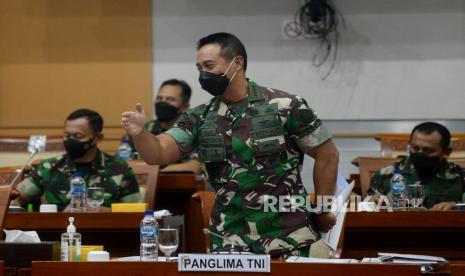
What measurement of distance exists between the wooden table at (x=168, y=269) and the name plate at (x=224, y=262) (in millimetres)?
19

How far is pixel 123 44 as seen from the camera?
25.9 ft

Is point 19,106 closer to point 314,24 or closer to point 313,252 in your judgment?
point 314,24

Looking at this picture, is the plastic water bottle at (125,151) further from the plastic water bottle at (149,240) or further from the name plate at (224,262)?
the name plate at (224,262)

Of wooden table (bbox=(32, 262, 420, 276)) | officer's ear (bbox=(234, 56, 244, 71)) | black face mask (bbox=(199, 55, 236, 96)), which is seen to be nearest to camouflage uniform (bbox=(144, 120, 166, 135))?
officer's ear (bbox=(234, 56, 244, 71))

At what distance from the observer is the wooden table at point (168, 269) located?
9.39 feet

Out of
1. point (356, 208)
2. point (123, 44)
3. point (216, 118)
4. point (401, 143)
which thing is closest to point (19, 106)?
point (123, 44)

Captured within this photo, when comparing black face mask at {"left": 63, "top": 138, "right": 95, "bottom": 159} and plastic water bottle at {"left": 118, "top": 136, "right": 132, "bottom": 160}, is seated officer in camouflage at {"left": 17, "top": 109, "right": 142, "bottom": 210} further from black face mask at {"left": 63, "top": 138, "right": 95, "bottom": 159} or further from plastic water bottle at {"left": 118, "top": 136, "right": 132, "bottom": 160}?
plastic water bottle at {"left": 118, "top": 136, "right": 132, "bottom": 160}

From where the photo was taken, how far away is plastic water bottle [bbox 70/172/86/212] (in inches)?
194

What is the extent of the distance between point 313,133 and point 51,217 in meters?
1.57

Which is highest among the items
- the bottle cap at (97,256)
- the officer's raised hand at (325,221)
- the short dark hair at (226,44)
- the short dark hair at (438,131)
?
the short dark hair at (438,131)

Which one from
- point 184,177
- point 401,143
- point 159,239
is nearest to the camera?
point 159,239

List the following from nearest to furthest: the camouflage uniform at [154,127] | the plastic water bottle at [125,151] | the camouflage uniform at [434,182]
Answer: the camouflage uniform at [434,182], the plastic water bottle at [125,151], the camouflage uniform at [154,127]

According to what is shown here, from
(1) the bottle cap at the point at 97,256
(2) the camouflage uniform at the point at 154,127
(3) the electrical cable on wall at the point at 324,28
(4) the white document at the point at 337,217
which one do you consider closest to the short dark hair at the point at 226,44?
(4) the white document at the point at 337,217

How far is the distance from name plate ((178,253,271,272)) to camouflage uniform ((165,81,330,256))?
49cm
